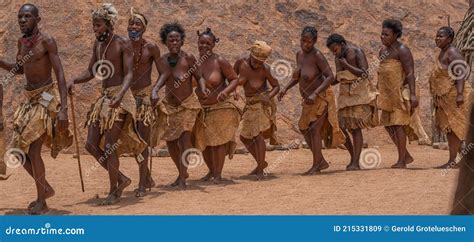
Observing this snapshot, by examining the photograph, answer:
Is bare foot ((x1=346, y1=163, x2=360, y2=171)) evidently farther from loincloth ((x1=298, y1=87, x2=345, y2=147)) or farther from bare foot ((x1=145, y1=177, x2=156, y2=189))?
bare foot ((x1=145, y1=177, x2=156, y2=189))

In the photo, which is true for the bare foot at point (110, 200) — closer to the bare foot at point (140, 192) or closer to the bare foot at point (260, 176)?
the bare foot at point (140, 192)

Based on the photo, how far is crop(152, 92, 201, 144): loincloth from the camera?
8.14m

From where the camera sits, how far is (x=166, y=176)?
928 centimetres

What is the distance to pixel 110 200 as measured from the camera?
7.20 metres

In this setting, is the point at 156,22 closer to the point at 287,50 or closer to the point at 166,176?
the point at 287,50

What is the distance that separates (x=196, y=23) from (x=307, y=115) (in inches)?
203

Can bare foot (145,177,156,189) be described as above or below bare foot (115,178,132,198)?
below

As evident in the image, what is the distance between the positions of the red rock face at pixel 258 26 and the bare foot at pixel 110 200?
478cm

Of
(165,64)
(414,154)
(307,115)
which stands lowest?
(414,154)

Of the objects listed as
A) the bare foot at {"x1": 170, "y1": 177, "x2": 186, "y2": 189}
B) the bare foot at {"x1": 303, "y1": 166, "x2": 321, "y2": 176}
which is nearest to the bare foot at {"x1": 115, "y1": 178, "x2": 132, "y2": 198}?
the bare foot at {"x1": 170, "y1": 177, "x2": 186, "y2": 189}

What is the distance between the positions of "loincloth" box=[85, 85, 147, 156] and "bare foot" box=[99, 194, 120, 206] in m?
0.37

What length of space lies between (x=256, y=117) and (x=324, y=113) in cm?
76

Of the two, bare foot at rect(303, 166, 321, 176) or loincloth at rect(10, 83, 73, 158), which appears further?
bare foot at rect(303, 166, 321, 176)

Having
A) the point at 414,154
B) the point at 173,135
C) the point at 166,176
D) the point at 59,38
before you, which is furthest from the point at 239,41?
the point at 173,135
